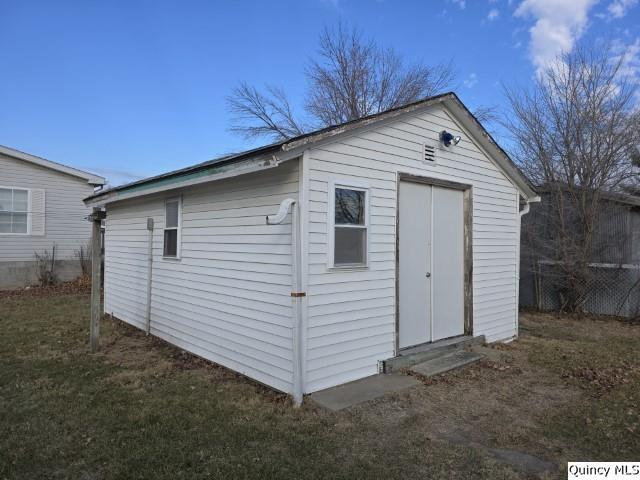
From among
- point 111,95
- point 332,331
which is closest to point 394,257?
point 332,331

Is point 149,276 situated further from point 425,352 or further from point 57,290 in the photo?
point 57,290

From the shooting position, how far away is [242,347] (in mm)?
5332

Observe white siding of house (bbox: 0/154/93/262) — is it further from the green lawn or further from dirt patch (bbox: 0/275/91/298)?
the green lawn

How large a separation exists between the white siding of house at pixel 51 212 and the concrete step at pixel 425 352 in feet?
39.1

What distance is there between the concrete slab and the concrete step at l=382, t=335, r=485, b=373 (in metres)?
0.17

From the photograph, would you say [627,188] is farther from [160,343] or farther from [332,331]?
[160,343]

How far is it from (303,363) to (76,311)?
754 cm

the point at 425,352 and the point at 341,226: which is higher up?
the point at 341,226

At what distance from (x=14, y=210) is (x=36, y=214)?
1.93 feet

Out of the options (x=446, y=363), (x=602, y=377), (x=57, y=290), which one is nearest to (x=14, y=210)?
(x=57, y=290)

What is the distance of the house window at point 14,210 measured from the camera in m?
13.3

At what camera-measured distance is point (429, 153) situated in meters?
6.12

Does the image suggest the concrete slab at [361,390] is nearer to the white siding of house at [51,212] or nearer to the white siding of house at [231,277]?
the white siding of house at [231,277]

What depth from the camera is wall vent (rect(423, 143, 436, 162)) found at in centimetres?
606
